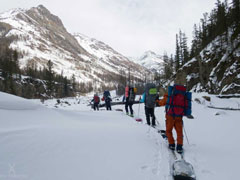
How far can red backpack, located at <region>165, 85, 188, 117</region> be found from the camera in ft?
12.8

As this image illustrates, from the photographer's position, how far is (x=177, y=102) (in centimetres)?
394

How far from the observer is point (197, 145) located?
14.1 feet

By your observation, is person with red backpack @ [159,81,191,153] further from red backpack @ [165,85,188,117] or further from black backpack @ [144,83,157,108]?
black backpack @ [144,83,157,108]

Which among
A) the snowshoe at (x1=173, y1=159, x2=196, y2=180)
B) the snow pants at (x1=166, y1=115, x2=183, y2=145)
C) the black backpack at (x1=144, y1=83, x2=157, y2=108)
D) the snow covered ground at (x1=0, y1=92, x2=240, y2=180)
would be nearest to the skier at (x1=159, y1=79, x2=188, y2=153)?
the snow pants at (x1=166, y1=115, x2=183, y2=145)

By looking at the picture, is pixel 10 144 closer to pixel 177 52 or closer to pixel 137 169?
pixel 137 169

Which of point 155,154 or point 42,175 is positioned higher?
point 42,175

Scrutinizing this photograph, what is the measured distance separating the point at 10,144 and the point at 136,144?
2.62m

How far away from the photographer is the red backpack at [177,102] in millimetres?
3912

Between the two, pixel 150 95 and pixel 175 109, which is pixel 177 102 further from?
pixel 150 95

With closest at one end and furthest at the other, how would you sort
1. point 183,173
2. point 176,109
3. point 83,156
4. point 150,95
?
point 183,173
point 83,156
point 176,109
point 150,95

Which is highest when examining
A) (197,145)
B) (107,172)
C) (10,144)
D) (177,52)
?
(177,52)

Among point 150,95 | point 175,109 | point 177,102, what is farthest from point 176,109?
point 150,95


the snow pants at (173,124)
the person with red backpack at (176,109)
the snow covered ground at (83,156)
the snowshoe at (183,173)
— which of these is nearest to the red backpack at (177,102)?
the person with red backpack at (176,109)

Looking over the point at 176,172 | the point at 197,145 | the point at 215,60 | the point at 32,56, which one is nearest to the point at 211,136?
the point at 197,145
